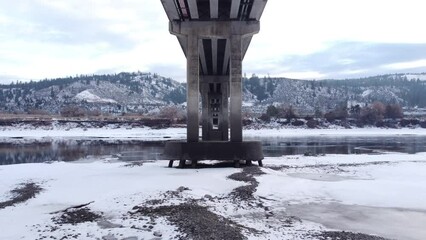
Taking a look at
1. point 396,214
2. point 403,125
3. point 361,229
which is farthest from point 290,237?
point 403,125

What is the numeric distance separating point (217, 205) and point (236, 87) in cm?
Result: 1101

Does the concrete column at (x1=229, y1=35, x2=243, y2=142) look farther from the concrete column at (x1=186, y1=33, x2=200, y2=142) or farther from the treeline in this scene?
the treeline

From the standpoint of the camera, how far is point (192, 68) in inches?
861

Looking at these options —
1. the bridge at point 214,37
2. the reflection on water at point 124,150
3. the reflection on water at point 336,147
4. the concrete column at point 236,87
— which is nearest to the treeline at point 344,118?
the reflection on water at point 336,147

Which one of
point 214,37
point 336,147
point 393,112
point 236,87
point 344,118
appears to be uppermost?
point 214,37

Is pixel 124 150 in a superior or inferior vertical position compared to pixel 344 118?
inferior

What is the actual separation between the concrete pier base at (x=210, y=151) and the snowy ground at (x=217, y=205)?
1.67m

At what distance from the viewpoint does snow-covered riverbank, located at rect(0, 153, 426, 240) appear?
30.2 feet

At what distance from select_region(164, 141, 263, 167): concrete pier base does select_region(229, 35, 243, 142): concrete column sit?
92 cm

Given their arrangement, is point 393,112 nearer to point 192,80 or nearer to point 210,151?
point 192,80

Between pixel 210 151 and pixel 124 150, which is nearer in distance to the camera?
pixel 210 151

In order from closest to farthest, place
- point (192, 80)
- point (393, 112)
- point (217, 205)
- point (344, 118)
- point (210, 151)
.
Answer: point (217, 205)
point (210, 151)
point (192, 80)
point (344, 118)
point (393, 112)

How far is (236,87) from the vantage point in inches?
864

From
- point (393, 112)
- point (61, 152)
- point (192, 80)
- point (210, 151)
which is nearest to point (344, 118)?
point (393, 112)
